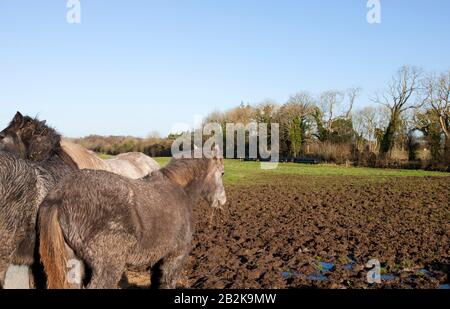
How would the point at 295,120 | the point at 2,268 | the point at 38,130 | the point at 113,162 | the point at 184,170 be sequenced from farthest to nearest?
1. the point at 295,120
2. the point at 113,162
3. the point at 38,130
4. the point at 184,170
5. the point at 2,268

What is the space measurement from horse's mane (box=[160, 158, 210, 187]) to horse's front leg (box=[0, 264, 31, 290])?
2.14 metres

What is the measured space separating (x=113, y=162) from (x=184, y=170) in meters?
4.21

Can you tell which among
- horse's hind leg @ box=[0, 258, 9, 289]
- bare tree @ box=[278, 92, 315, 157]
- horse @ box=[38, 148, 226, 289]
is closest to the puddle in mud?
horse @ box=[38, 148, 226, 289]

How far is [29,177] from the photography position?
15.3ft

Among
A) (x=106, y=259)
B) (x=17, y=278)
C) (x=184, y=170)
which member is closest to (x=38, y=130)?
(x=17, y=278)

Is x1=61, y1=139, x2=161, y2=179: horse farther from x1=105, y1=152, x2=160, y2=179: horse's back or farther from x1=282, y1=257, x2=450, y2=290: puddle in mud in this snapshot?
x1=282, y1=257, x2=450, y2=290: puddle in mud

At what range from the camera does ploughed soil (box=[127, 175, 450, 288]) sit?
7062mm

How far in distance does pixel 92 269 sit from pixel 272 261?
479 cm

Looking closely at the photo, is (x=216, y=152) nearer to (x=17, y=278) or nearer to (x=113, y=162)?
(x=17, y=278)

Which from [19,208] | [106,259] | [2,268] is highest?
[19,208]

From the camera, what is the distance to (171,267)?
510cm

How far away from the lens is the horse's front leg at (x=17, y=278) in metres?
5.00

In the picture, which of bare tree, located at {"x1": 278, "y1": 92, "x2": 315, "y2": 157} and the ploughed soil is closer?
the ploughed soil
